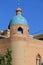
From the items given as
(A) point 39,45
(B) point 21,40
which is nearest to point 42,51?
(A) point 39,45

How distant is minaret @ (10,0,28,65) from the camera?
98.2 ft

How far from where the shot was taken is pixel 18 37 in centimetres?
3033

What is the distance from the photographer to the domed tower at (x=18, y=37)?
98.2 ft

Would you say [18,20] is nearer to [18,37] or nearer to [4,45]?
[18,37]

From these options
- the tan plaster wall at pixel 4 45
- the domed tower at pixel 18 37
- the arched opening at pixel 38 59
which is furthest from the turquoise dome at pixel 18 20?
the arched opening at pixel 38 59

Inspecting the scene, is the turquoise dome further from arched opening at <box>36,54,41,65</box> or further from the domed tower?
arched opening at <box>36,54,41,65</box>

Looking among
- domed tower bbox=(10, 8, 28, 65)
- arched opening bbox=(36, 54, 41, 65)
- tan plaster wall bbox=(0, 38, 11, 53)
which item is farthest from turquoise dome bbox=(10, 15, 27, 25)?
arched opening bbox=(36, 54, 41, 65)

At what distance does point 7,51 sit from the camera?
30531 millimetres

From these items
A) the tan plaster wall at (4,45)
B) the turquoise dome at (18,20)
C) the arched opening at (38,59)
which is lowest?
the arched opening at (38,59)

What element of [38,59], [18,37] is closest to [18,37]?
[18,37]

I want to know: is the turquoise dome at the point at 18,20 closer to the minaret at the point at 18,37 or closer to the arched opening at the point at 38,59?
the minaret at the point at 18,37

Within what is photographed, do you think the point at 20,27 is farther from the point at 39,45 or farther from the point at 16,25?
the point at 39,45

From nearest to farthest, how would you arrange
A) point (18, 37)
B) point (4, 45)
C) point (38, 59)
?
1. point (18, 37)
2. point (4, 45)
3. point (38, 59)

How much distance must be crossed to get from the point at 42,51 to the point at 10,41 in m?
4.11
